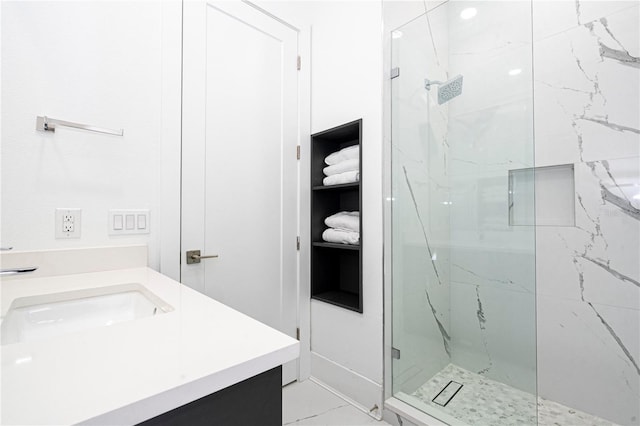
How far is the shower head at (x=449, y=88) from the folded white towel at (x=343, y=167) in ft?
1.72

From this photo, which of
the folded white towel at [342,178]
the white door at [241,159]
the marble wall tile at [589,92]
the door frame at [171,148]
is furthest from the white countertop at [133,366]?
the marble wall tile at [589,92]

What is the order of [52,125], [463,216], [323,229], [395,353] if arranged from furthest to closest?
1. [323,229]
2. [395,353]
3. [463,216]
4. [52,125]

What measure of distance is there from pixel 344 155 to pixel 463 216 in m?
0.76

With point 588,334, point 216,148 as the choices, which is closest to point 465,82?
point 216,148

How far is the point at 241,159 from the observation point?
1.71 meters

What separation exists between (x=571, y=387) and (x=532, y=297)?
76cm

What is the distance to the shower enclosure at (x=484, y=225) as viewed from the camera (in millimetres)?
1290

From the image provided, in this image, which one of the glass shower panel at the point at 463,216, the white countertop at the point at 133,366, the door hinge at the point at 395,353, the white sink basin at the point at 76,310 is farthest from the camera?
the door hinge at the point at 395,353

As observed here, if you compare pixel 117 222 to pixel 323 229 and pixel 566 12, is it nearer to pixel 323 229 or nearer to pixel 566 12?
pixel 323 229

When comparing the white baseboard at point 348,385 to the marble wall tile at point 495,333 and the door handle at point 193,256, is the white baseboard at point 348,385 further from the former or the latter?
the door handle at point 193,256

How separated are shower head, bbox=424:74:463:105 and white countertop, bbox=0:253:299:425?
139cm

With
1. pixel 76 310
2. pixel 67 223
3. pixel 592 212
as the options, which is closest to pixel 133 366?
pixel 76 310

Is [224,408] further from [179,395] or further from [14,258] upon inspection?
[14,258]

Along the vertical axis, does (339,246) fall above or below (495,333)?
above
